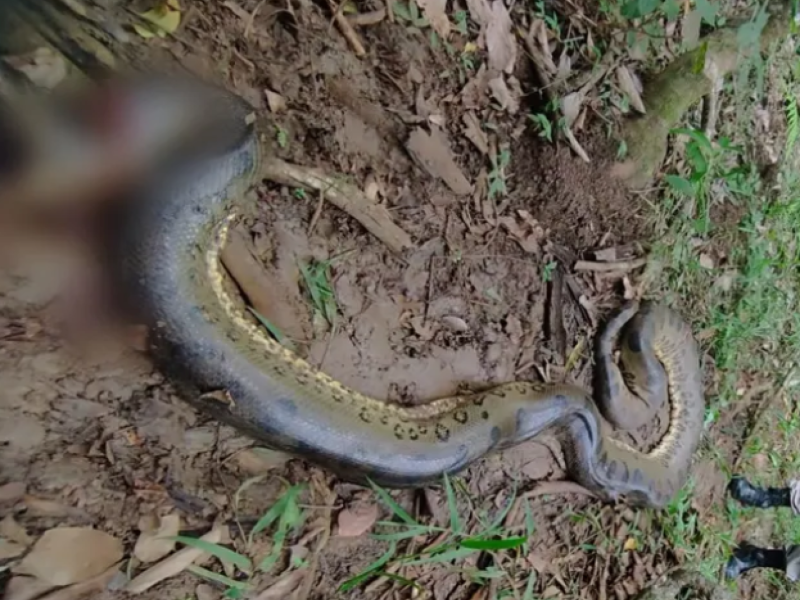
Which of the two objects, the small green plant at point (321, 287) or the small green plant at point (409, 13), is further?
the small green plant at point (409, 13)

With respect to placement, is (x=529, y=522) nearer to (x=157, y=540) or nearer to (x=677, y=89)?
(x=157, y=540)

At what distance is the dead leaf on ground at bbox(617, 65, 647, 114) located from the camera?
3.99 meters

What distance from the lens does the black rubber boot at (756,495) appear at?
469 centimetres

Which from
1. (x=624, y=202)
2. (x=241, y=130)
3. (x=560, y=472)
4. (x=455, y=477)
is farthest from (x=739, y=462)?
(x=241, y=130)

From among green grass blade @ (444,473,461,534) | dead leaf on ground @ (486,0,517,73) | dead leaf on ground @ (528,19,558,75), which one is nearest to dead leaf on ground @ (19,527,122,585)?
green grass blade @ (444,473,461,534)

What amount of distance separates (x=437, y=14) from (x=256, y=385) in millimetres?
1966

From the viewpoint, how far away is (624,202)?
13.3 ft

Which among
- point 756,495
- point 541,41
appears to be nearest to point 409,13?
point 541,41

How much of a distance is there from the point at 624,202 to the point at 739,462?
1.97 meters

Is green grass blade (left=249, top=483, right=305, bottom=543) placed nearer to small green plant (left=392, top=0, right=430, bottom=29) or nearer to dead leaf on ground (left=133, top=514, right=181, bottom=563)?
dead leaf on ground (left=133, top=514, right=181, bottom=563)

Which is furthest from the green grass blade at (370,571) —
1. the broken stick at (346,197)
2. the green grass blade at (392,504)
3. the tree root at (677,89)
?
the tree root at (677,89)

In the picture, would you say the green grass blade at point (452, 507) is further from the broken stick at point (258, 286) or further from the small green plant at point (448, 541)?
the broken stick at point (258, 286)

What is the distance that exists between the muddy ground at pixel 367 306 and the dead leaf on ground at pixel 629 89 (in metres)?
0.27

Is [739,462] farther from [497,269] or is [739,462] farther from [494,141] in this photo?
[494,141]
